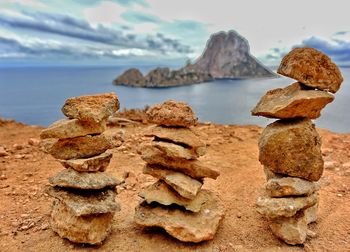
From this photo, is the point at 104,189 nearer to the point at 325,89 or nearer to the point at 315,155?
the point at 315,155

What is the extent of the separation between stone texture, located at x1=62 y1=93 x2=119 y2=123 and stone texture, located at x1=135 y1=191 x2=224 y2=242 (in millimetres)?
2714

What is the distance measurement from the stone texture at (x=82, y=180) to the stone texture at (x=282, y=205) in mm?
3933

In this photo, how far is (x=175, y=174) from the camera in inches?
337

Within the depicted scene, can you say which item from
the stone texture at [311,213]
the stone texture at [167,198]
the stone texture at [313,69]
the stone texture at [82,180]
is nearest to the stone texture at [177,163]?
the stone texture at [167,198]

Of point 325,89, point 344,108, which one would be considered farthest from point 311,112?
point 344,108

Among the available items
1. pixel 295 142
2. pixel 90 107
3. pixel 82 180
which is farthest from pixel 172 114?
pixel 295 142

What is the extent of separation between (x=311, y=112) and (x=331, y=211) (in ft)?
12.0

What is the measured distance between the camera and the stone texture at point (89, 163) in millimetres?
8031

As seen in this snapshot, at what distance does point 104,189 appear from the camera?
8602 millimetres

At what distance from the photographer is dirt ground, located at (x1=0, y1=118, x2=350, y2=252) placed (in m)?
8.24

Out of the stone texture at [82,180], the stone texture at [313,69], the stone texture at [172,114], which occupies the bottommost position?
the stone texture at [82,180]

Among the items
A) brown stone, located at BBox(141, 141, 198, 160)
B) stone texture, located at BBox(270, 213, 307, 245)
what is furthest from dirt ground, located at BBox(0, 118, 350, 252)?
brown stone, located at BBox(141, 141, 198, 160)

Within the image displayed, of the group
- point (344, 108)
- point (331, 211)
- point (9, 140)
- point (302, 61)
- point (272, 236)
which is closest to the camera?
point (302, 61)

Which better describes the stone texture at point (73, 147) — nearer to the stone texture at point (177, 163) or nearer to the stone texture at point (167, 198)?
the stone texture at point (177, 163)
